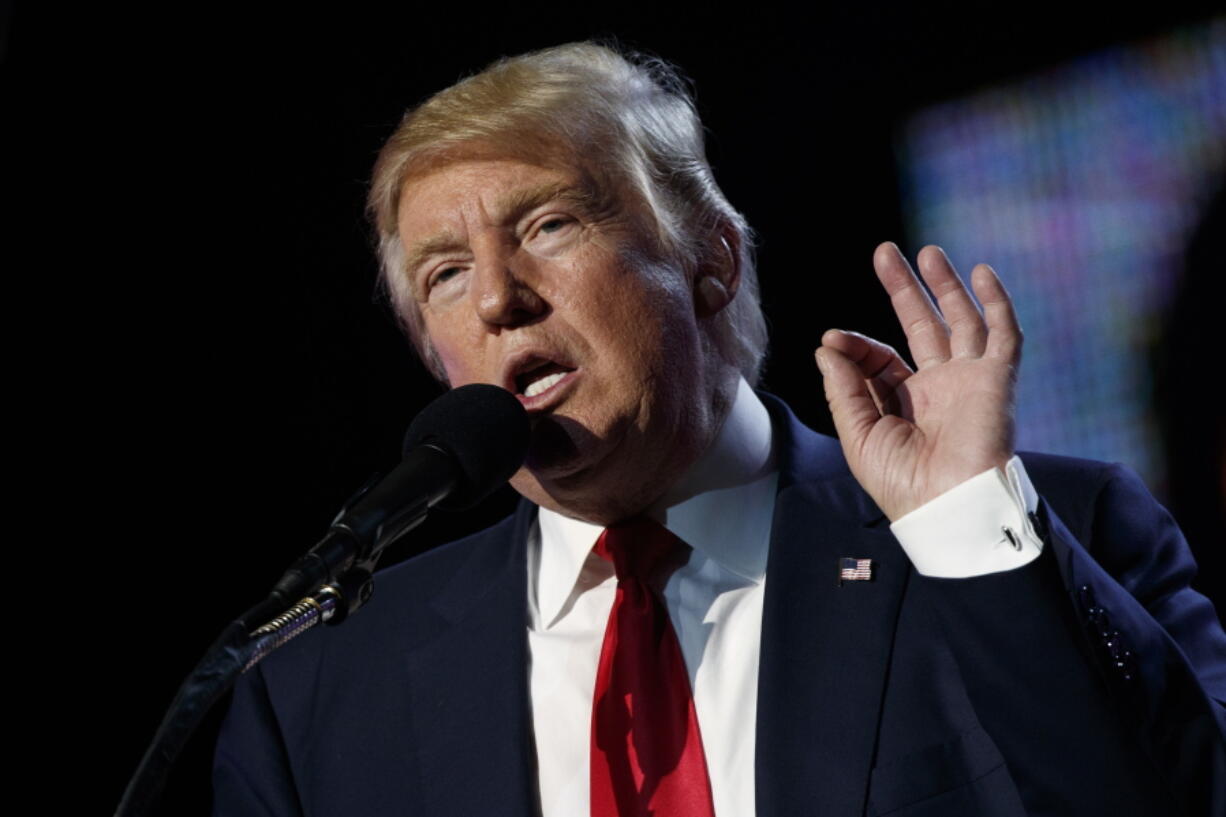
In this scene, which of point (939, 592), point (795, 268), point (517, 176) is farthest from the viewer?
point (795, 268)

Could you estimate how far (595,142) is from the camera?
2.12 metres

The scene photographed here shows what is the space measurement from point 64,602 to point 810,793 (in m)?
1.70

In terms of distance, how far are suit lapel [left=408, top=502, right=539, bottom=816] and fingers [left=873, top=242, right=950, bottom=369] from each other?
Answer: 75 centimetres

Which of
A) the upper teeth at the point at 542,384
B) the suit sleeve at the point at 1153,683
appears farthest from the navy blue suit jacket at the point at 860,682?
the upper teeth at the point at 542,384

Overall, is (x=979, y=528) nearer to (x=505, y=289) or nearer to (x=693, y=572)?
(x=693, y=572)

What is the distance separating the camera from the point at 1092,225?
2582 mm

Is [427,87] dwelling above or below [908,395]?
above

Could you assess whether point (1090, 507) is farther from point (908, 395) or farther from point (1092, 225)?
point (1092, 225)

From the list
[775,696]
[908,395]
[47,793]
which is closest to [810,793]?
[775,696]

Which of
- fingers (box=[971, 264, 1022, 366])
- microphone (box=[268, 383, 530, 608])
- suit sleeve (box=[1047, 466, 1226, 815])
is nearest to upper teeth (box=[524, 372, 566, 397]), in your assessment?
microphone (box=[268, 383, 530, 608])

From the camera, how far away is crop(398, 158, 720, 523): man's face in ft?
6.31

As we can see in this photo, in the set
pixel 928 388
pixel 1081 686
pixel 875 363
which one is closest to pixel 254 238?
pixel 875 363

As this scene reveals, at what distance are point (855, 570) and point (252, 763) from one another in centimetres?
102

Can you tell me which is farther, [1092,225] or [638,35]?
[638,35]
